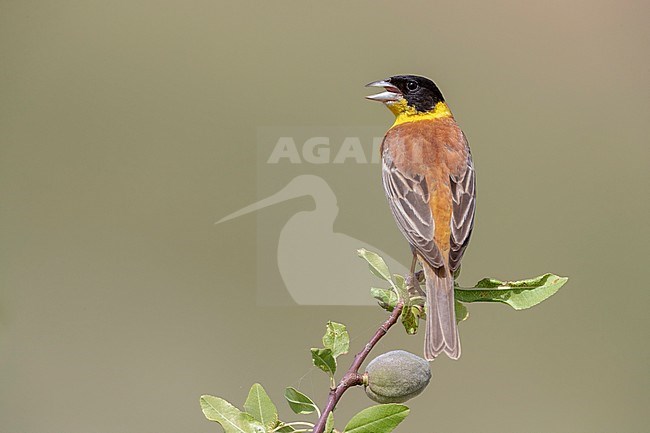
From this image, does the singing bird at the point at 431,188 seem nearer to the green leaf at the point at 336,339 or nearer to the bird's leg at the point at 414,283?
the bird's leg at the point at 414,283

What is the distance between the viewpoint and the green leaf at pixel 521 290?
3.81 feet

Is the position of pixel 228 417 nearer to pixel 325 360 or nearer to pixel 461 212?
pixel 325 360

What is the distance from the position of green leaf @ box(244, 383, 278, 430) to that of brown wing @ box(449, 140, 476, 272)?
642 millimetres

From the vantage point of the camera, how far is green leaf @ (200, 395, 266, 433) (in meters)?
0.98

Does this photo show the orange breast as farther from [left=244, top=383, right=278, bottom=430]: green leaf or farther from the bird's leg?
[left=244, top=383, right=278, bottom=430]: green leaf

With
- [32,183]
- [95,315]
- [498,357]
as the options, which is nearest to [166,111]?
[32,183]

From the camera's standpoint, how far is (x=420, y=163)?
6.05 feet

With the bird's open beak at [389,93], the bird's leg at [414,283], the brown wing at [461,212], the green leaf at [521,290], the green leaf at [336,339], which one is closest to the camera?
the green leaf at [336,339]

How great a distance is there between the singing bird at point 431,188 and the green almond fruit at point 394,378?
289 millimetres

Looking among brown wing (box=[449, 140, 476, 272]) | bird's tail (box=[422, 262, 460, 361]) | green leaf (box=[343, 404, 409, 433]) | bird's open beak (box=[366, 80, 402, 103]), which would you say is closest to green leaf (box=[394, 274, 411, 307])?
bird's tail (box=[422, 262, 460, 361])

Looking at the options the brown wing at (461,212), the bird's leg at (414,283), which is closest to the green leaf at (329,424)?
the bird's leg at (414,283)

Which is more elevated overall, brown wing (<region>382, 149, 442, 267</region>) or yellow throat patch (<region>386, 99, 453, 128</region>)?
yellow throat patch (<region>386, 99, 453, 128</region>)

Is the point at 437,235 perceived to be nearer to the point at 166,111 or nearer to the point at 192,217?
the point at 192,217

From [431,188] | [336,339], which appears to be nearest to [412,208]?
[431,188]
